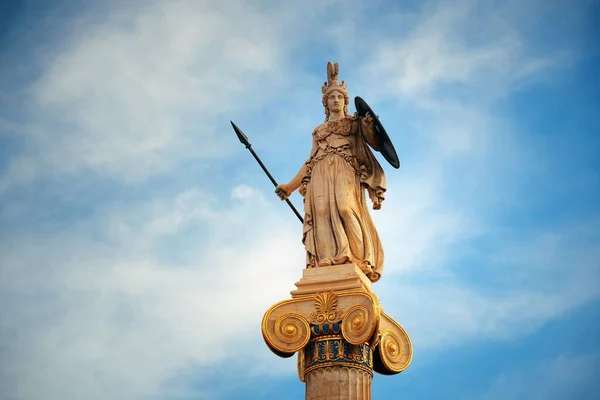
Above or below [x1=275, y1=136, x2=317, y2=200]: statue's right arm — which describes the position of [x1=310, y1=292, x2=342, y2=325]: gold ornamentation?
below

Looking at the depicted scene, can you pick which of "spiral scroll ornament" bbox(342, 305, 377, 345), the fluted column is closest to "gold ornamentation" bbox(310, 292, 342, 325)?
"spiral scroll ornament" bbox(342, 305, 377, 345)

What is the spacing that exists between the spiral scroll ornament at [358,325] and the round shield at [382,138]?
376 cm

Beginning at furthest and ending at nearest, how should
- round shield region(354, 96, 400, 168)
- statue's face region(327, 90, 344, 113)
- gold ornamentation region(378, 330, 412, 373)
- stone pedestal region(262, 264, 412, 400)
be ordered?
statue's face region(327, 90, 344, 113) < round shield region(354, 96, 400, 168) < gold ornamentation region(378, 330, 412, 373) < stone pedestal region(262, 264, 412, 400)

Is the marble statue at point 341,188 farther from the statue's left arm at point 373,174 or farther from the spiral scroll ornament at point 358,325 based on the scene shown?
the spiral scroll ornament at point 358,325

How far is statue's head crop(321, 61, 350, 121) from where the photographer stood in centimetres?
2359

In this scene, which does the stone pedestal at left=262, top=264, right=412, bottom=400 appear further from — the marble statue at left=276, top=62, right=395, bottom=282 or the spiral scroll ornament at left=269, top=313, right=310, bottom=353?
the marble statue at left=276, top=62, right=395, bottom=282

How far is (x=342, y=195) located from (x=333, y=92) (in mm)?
3064

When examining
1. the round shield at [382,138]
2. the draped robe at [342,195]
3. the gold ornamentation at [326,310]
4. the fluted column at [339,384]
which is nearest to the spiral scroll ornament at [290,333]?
the gold ornamentation at [326,310]

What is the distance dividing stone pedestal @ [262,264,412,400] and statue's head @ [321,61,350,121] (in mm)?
4599

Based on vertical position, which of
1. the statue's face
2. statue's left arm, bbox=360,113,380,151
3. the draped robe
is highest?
the statue's face

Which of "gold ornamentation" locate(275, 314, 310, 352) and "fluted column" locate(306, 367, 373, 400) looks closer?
"fluted column" locate(306, 367, 373, 400)

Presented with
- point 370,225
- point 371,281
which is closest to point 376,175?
point 370,225

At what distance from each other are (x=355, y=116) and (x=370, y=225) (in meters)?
2.73

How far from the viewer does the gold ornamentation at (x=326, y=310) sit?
20.3 m
